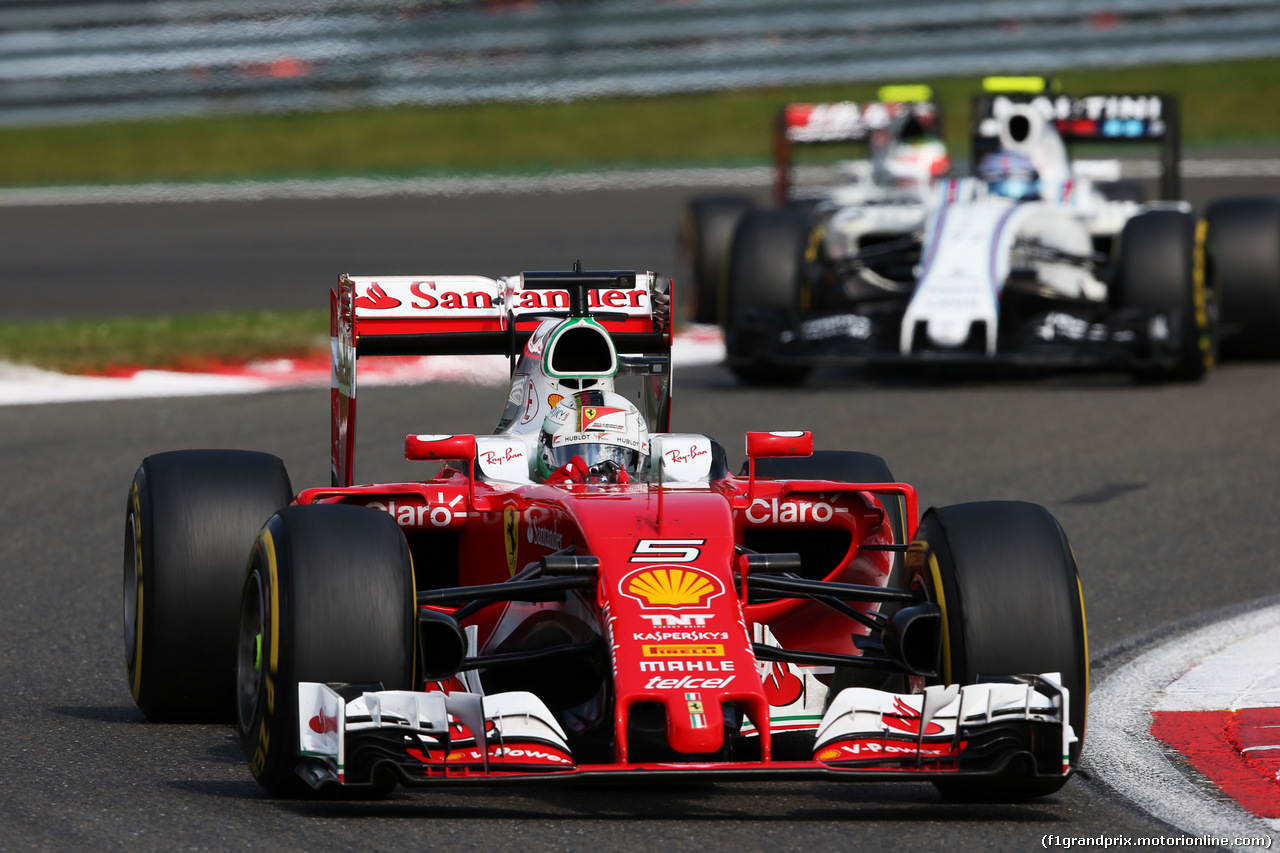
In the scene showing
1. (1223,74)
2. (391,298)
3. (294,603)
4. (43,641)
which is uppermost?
(1223,74)

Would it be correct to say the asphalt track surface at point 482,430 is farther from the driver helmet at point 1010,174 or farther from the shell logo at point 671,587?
the driver helmet at point 1010,174

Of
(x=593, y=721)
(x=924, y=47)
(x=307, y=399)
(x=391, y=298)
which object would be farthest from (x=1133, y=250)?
(x=924, y=47)

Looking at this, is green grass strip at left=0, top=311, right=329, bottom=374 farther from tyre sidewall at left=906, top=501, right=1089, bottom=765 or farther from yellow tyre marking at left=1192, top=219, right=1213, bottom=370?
tyre sidewall at left=906, top=501, right=1089, bottom=765

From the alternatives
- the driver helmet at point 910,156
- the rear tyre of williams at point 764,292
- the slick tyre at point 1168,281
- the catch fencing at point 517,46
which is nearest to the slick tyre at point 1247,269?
Answer: the slick tyre at point 1168,281

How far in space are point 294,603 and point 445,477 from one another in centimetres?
164

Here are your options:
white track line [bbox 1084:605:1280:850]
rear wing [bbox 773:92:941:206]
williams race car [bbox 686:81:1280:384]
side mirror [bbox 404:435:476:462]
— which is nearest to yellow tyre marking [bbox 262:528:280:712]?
side mirror [bbox 404:435:476:462]

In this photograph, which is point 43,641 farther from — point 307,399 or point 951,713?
point 307,399

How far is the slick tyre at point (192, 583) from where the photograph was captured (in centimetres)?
609

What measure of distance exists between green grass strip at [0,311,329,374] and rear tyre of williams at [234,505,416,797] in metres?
9.92

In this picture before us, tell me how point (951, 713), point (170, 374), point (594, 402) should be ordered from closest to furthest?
point (951, 713)
point (594, 402)
point (170, 374)

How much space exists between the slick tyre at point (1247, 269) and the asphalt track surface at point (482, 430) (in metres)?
0.31

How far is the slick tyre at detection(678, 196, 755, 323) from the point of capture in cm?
1648

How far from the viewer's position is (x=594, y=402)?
649 cm

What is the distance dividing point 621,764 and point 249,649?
1175mm
